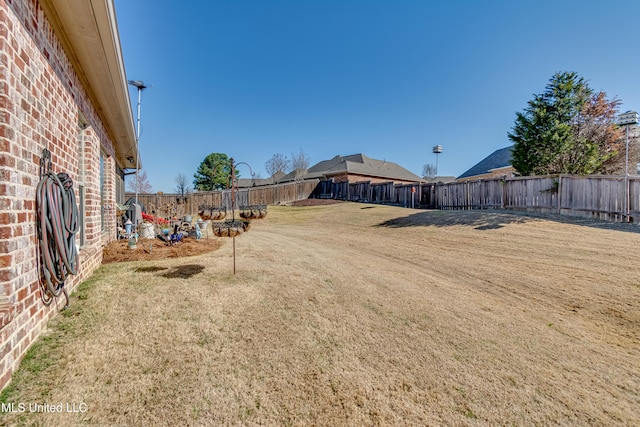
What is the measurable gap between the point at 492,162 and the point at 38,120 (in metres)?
29.0

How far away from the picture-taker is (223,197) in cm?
1686

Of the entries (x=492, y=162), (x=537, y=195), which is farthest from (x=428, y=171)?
(x=537, y=195)

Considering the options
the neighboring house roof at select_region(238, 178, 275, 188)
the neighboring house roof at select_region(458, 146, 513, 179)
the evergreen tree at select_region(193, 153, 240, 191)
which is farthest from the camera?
the neighboring house roof at select_region(238, 178, 275, 188)

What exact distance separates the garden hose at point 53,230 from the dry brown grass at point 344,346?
439mm

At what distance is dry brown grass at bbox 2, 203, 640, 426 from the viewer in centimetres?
184

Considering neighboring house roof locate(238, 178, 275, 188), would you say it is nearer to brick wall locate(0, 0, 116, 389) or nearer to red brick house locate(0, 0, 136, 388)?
red brick house locate(0, 0, 136, 388)

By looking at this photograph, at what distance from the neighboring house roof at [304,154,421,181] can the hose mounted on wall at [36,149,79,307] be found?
25.4 m

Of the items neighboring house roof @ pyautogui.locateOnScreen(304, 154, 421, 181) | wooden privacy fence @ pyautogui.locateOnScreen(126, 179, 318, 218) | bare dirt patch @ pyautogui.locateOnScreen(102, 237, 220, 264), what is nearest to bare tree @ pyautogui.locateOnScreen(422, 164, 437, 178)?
neighboring house roof @ pyautogui.locateOnScreen(304, 154, 421, 181)

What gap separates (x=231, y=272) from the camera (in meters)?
4.38

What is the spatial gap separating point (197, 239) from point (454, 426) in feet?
22.4

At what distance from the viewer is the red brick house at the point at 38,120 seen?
176cm

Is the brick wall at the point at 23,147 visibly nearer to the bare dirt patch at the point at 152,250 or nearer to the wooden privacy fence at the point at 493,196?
the bare dirt patch at the point at 152,250

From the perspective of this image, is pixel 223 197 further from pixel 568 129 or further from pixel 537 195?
pixel 568 129

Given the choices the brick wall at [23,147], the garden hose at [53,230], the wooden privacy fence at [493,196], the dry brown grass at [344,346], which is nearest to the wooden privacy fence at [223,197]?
the wooden privacy fence at [493,196]
